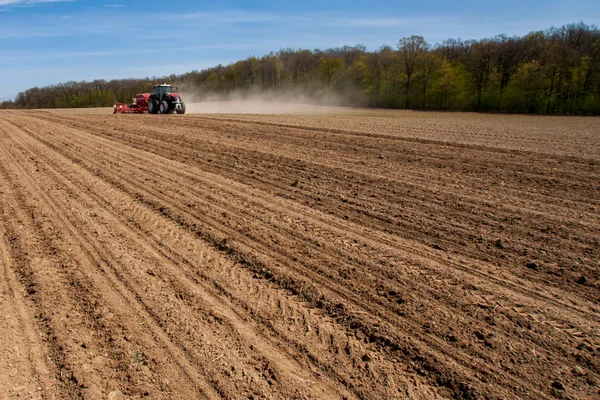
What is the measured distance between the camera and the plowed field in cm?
337

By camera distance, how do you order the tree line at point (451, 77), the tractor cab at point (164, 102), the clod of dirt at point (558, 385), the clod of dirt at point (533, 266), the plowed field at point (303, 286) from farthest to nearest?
the tree line at point (451, 77) < the tractor cab at point (164, 102) < the clod of dirt at point (533, 266) < the plowed field at point (303, 286) < the clod of dirt at point (558, 385)

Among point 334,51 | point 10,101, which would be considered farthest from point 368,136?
point 10,101

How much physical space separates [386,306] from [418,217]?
116 inches

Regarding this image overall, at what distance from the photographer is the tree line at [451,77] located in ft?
160

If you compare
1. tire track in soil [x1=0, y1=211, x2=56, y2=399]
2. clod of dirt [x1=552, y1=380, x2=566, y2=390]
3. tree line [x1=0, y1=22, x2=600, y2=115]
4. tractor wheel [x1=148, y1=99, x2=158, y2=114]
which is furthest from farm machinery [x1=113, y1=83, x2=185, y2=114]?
tree line [x1=0, y1=22, x2=600, y2=115]

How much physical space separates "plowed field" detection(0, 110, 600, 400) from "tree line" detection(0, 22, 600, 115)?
47562 millimetres

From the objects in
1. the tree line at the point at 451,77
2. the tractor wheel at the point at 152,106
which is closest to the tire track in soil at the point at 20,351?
the tractor wheel at the point at 152,106

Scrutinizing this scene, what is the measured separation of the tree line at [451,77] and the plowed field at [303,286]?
4756 centimetres

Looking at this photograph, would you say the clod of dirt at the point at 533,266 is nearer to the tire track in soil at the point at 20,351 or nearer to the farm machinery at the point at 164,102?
the tire track in soil at the point at 20,351

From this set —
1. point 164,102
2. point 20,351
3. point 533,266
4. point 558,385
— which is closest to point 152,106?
point 164,102

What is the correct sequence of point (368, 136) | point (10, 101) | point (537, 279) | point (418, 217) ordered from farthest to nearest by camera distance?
point (10, 101), point (368, 136), point (418, 217), point (537, 279)

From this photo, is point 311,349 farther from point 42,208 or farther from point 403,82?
point 403,82

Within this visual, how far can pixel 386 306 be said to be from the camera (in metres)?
4.30

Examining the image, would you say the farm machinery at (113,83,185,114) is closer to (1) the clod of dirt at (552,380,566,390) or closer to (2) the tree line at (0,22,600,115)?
(1) the clod of dirt at (552,380,566,390)
